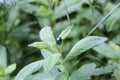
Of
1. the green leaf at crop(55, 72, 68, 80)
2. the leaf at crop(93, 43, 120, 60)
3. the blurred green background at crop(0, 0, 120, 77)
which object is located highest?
the green leaf at crop(55, 72, 68, 80)

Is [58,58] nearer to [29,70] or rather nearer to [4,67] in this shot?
[29,70]

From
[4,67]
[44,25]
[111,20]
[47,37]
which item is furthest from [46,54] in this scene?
[44,25]

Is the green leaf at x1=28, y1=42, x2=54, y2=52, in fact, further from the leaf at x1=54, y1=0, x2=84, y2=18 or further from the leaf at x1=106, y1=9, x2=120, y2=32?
the leaf at x1=54, y1=0, x2=84, y2=18

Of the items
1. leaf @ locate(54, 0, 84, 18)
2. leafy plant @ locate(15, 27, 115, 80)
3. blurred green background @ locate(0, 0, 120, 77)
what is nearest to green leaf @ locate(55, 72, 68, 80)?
leafy plant @ locate(15, 27, 115, 80)

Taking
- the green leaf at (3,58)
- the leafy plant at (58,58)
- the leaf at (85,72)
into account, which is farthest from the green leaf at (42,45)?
the green leaf at (3,58)

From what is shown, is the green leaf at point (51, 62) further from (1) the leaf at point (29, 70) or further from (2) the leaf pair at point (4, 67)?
(2) the leaf pair at point (4, 67)

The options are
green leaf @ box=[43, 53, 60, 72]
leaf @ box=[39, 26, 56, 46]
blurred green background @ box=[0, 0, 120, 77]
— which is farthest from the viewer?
blurred green background @ box=[0, 0, 120, 77]

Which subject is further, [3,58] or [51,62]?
[3,58]

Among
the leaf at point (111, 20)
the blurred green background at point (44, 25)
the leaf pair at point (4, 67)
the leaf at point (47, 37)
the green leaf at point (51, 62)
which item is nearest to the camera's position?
the green leaf at point (51, 62)

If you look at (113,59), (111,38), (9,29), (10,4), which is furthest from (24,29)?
(113,59)
